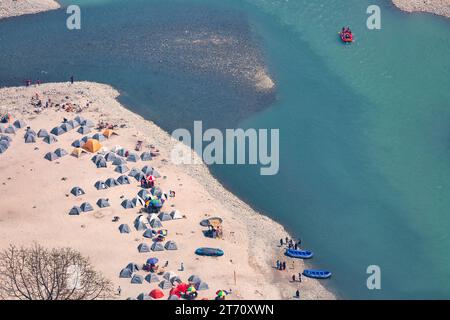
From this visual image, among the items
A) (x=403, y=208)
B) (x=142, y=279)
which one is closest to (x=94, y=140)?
(x=142, y=279)

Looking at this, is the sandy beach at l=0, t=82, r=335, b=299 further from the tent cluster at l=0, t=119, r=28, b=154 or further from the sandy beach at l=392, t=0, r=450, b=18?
the sandy beach at l=392, t=0, r=450, b=18

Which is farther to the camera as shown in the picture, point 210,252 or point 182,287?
point 210,252

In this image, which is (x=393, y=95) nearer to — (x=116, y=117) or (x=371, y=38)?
(x=371, y=38)

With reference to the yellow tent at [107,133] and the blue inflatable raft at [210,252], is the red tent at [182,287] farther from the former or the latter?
the yellow tent at [107,133]

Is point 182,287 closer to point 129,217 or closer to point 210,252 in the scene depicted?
point 210,252

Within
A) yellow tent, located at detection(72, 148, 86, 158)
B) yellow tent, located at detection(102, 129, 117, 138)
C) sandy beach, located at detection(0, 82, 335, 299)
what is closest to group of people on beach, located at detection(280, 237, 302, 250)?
sandy beach, located at detection(0, 82, 335, 299)

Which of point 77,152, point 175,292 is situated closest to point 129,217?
point 175,292

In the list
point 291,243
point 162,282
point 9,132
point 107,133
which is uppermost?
point 9,132
